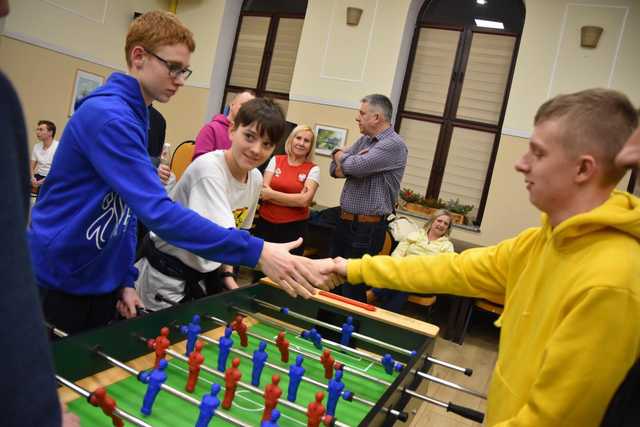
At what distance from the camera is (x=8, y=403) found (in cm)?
44

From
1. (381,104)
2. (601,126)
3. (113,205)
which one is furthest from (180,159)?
(601,126)

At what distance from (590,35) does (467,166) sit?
5.90 feet

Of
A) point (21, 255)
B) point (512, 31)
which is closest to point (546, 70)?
point (512, 31)

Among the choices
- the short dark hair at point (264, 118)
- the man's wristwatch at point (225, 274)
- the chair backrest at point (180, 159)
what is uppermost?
the short dark hair at point (264, 118)

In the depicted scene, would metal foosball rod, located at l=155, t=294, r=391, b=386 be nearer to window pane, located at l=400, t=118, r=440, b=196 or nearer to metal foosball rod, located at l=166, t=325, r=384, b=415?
metal foosball rod, located at l=166, t=325, r=384, b=415

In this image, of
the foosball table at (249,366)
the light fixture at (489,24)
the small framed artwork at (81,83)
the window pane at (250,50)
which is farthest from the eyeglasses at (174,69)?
the small framed artwork at (81,83)

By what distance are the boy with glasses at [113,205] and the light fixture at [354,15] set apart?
15.5 ft

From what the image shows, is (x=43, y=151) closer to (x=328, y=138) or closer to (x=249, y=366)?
(x=328, y=138)

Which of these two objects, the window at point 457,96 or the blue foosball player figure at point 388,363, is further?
the window at point 457,96

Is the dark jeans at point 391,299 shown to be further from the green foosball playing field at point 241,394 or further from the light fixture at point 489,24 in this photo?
the light fixture at point 489,24

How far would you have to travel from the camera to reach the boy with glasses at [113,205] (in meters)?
1.29

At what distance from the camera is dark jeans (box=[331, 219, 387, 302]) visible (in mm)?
3332

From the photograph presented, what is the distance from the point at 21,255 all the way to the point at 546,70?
5.62 m

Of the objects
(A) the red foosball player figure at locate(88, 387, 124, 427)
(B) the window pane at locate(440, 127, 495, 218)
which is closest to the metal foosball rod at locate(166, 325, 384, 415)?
(A) the red foosball player figure at locate(88, 387, 124, 427)
